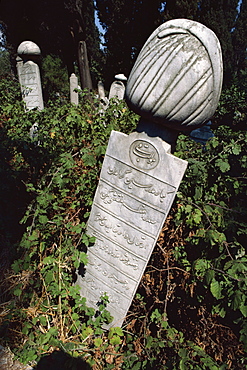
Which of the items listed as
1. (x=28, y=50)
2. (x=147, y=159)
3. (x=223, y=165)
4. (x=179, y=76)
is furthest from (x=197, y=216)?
(x=28, y=50)

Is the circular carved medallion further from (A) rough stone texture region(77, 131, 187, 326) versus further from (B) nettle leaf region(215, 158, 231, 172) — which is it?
(B) nettle leaf region(215, 158, 231, 172)

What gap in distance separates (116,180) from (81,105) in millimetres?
2404

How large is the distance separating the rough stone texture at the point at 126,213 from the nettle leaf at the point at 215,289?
47cm

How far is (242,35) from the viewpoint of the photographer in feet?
72.3

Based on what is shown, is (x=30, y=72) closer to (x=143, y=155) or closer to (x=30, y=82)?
(x=30, y=82)

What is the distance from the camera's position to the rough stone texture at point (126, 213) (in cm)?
153

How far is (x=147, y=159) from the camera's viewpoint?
5.08ft

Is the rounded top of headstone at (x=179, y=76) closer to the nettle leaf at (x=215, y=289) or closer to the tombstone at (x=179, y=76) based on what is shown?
the tombstone at (x=179, y=76)

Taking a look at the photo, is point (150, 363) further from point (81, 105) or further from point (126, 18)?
point (126, 18)

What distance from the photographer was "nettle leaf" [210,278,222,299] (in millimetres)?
1547

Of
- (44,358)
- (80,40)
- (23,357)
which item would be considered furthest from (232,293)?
(80,40)

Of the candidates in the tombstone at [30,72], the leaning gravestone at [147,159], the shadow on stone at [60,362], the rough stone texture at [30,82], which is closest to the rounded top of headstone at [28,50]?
the tombstone at [30,72]

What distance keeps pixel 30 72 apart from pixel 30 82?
0.20m

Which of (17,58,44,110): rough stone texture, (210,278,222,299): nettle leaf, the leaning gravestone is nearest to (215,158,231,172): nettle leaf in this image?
the leaning gravestone
